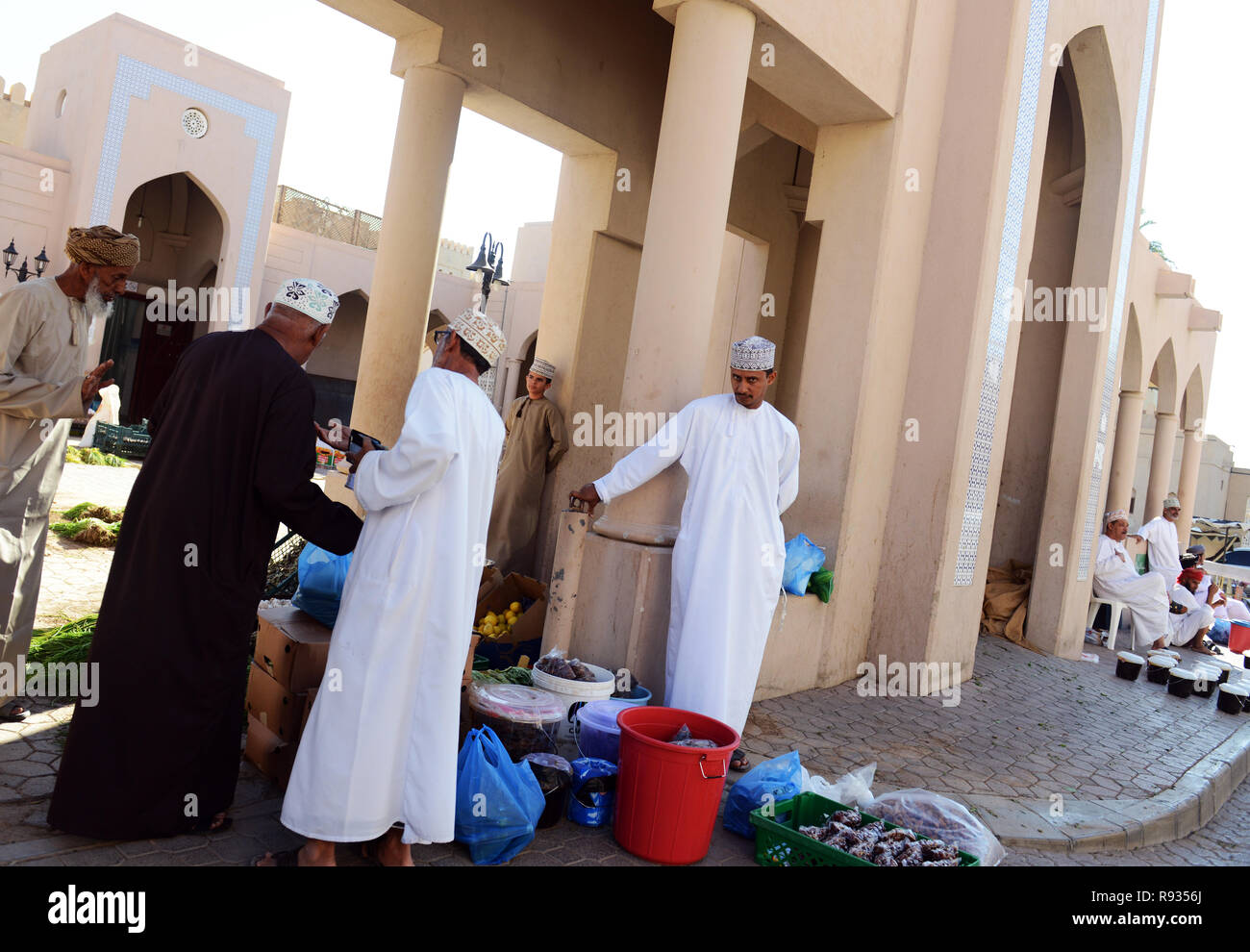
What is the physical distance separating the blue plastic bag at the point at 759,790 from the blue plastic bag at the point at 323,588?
187 centimetres

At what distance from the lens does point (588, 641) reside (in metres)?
4.92

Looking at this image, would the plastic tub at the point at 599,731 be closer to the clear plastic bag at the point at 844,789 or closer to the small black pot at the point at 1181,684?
the clear plastic bag at the point at 844,789

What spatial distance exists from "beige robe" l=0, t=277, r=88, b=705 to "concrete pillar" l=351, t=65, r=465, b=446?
9.11 ft

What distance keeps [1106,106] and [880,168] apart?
4895mm

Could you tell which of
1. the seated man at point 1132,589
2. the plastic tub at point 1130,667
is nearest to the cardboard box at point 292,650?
the plastic tub at point 1130,667

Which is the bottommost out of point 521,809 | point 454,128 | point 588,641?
point 521,809

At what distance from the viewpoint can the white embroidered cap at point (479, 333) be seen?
3.08 metres

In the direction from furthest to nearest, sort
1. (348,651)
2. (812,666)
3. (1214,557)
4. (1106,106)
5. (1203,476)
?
1. (1203,476)
2. (1214,557)
3. (1106,106)
4. (812,666)
5. (348,651)

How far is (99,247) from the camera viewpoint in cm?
363

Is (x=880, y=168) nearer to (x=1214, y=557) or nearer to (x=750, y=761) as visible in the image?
(x=750, y=761)

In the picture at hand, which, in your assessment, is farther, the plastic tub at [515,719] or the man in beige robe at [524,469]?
the man in beige robe at [524,469]

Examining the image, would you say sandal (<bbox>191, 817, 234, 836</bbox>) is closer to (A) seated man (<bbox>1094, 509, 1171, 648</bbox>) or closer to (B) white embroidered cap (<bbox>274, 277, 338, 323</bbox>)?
(B) white embroidered cap (<bbox>274, 277, 338, 323</bbox>)

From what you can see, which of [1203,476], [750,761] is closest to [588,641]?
[750,761]
